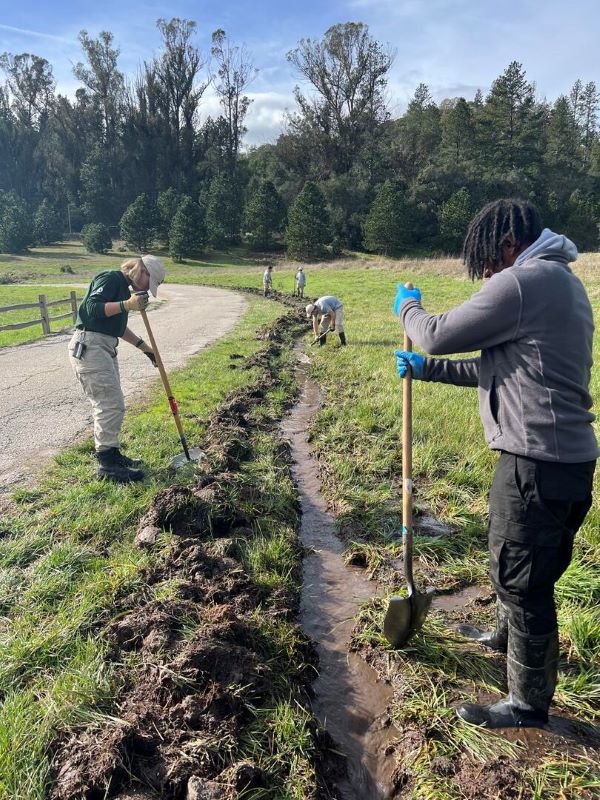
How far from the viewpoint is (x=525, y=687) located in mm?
2756

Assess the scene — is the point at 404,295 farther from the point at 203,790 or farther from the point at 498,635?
the point at 203,790

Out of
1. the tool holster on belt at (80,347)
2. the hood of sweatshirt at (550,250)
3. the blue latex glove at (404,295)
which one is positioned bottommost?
the tool holster on belt at (80,347)

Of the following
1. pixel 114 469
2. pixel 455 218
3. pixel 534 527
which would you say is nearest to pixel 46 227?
pixel 455 218

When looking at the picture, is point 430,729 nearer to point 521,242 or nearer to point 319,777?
point 319,777

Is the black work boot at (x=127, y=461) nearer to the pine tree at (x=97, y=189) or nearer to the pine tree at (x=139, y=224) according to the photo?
the pine tree at (x=139, y=224)

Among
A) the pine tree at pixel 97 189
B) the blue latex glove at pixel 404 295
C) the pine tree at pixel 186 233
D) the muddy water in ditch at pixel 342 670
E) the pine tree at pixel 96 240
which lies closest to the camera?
the muddy water in ditch at pixel 342 670

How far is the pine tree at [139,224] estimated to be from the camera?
5534 centimetres

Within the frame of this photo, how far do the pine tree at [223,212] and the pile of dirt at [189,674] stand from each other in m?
54.4

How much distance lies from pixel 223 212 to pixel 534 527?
191 ft

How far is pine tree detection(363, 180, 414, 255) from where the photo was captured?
5200 centimetres

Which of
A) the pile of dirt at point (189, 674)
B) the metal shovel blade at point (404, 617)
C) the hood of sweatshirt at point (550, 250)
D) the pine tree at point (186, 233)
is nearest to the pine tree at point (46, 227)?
the pine tree at point (186, 233)

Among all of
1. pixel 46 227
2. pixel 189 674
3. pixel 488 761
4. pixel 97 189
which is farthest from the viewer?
pixel 97 189

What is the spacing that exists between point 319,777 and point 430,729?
657 millimetres

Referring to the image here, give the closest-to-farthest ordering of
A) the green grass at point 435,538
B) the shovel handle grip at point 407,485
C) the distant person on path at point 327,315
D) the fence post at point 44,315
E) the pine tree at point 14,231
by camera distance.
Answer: the green grass at point 435,538
the shovel handle grip at point 407,485
the distant person on path at point 327,315
the fence post at point 44,315
the pine tree at point 14,231
